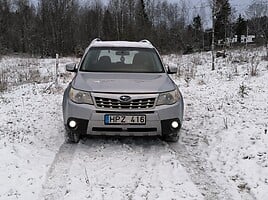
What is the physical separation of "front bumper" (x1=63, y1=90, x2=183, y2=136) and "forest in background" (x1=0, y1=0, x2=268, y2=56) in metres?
33.7

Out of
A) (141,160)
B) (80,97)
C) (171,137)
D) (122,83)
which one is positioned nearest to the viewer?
(141,160)

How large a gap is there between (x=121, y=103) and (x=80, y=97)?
0.64m

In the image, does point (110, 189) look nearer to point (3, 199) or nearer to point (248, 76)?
point (3, 199)

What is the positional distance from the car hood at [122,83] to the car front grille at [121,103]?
0.44ft

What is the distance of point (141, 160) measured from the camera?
5.23 metres

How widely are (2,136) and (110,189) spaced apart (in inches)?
106

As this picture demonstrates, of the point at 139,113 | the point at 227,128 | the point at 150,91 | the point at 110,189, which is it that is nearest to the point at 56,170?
the point at 110,189

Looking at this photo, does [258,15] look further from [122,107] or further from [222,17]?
[122,107]

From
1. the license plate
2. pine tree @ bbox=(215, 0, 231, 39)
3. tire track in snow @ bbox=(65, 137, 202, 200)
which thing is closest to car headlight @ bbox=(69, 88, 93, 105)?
the license plate

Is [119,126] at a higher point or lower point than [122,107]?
lower

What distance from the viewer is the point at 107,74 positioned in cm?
639

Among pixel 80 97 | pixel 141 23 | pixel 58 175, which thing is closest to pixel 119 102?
pixel 80 97

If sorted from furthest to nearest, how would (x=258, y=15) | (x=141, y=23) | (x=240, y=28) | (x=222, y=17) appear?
(x=240, y=28)
(x=141, y=23)
(x=258, y=15)
(x=222, y=17)

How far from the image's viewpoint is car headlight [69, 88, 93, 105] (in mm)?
5574
